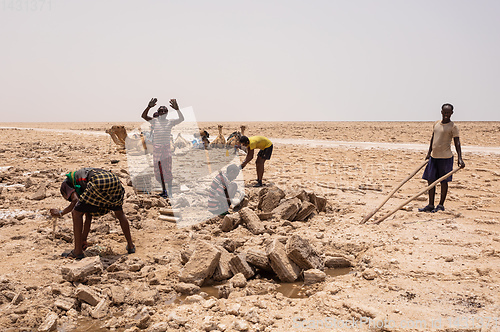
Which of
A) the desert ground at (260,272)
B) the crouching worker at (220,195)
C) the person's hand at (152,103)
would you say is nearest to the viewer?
the desert ground at (260,272)

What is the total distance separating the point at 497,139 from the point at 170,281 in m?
21.0

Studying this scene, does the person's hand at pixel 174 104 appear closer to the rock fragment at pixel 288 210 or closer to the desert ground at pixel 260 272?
the desert ground at pixel 260 272

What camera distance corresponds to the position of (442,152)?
239 inches

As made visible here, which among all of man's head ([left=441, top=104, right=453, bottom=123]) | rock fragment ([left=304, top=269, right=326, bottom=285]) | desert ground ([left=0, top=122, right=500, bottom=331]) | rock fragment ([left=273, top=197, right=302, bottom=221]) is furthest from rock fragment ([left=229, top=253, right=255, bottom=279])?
man's head ([left=441, top=104, right=453, bottom=123])

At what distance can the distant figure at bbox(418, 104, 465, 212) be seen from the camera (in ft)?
19.6

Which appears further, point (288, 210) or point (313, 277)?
point (288, 210)

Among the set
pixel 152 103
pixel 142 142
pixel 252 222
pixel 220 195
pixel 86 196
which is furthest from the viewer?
pixel 142 142

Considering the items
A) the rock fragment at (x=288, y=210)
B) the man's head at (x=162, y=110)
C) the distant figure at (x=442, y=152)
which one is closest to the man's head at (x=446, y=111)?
the distant figure at (x=442, y=152)

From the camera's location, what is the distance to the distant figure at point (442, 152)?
5.97 m

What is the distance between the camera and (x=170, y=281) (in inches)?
157

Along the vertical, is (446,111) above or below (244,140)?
above

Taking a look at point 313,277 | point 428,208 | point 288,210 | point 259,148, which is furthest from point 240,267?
point 259,148

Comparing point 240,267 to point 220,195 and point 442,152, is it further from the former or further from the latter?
point 442,152

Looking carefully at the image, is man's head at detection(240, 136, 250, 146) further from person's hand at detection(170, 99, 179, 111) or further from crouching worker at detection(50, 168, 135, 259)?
crouching worker at detection(50, 168, 135, 259)
